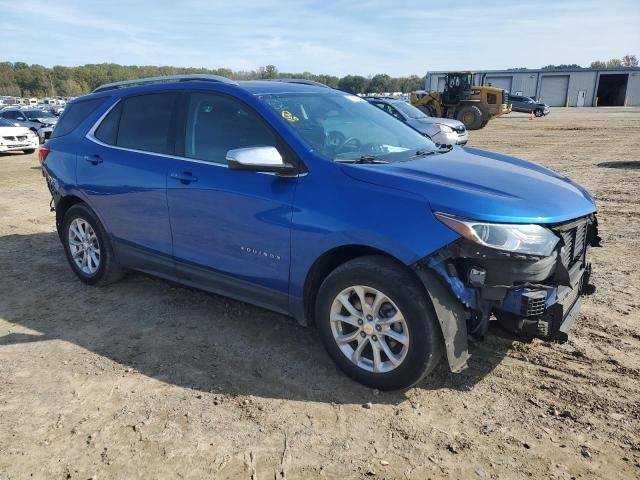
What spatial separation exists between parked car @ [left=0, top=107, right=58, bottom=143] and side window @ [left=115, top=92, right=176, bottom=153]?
19.2 m

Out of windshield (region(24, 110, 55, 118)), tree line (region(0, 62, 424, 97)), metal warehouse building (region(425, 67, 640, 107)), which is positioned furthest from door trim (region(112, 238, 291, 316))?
tree line (region(0, 62, 424, 97))

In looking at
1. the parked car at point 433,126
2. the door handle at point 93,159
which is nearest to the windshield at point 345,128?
the door handle at point 93,159

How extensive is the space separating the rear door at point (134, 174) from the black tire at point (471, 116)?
24.2m

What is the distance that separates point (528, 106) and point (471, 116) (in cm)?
1722

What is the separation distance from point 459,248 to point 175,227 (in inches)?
89.5

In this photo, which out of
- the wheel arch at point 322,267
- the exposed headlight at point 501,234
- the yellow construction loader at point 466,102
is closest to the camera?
the exposed headlight at point 501,234

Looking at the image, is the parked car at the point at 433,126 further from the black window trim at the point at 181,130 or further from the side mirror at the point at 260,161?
the side mirror at the point at 260,161

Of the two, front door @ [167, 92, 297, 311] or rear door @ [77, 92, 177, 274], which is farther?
rear door @ [77, 92, 177, 274]

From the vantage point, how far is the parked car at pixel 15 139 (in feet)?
56.2

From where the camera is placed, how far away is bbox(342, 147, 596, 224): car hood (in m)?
2.87

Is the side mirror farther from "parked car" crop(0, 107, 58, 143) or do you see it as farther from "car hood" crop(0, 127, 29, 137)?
"parked car" crop(0, 107, 58, 143)

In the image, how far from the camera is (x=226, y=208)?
3695 mm

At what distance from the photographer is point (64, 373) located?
356 centimetres

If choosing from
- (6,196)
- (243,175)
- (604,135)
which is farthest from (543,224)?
(604,135)
